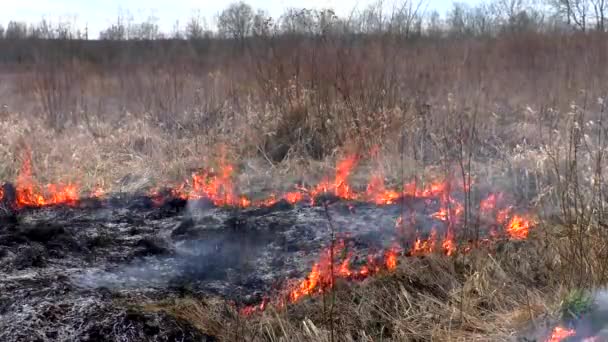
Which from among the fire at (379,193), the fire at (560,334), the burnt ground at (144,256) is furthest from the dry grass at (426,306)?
the fire at (379,193)

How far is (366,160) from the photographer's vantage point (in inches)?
245

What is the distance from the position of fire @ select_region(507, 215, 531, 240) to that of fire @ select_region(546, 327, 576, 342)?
1.37m

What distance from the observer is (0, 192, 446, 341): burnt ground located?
9.57 ft

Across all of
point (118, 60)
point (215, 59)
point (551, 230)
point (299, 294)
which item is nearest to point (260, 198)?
point (299, 294)

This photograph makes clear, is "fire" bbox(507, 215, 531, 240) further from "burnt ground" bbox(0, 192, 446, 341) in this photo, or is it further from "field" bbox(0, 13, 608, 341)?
"burnt ground" bbox(0, 192, 446, 341)

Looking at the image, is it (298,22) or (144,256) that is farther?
(298,22)

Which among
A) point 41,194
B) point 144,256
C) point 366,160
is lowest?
point 144,256

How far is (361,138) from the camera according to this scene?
6.24m

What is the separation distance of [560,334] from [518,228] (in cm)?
162

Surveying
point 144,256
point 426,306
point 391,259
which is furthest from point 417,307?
point 144,256

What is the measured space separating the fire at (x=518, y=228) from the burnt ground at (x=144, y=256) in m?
0.67

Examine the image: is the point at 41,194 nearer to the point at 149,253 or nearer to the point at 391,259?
the point at 149,253

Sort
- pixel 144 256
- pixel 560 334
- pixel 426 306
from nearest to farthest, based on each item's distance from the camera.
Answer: pixel 560 334, pixel 426 306, pixel 144 256

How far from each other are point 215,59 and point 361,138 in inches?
287
